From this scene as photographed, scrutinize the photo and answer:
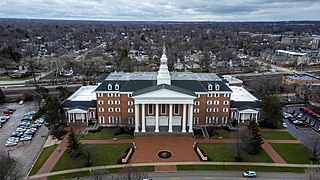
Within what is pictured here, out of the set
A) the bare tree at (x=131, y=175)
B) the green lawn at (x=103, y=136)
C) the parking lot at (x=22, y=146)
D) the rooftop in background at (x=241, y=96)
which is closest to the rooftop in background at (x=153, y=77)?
the rooftop in background at (x=241, y=96)

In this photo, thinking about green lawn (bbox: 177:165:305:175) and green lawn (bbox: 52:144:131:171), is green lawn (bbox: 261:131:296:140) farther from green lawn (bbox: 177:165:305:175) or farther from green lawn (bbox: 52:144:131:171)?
green lawn (bbox: 52:144:131:171)

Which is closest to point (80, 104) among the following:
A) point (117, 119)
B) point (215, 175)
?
point (117, 119)

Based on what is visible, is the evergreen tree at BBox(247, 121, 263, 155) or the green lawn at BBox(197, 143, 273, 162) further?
the evergreen tree at BBox(247, 121, 263, 155)

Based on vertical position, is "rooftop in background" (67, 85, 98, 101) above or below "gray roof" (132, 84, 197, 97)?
below

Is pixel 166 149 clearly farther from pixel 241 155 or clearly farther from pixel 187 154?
pixel 241 155

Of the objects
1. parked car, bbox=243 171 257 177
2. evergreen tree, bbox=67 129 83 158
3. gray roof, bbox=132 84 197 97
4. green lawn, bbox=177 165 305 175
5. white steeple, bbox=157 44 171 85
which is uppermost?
white steeple, bbox=157 44 171 85

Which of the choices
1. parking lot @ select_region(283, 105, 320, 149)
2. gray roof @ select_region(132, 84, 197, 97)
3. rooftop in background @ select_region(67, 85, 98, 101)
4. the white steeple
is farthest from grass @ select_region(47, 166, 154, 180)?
parking lot @ select_region(283, 105, 320, 149)

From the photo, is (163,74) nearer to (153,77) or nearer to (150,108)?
(153,77)
